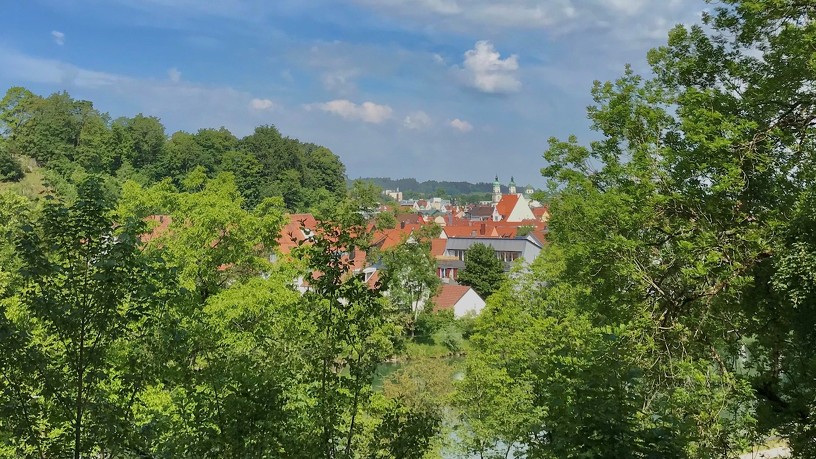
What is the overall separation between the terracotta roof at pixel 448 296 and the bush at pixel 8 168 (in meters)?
49.1

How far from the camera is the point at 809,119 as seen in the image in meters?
9.00

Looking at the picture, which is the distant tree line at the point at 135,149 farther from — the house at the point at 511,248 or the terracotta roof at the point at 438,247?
the house at the point at 511,248

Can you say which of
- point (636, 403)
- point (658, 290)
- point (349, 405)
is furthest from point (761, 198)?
point (349, 405)

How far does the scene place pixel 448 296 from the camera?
4519 centimetres

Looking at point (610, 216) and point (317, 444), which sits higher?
point (610, 216)

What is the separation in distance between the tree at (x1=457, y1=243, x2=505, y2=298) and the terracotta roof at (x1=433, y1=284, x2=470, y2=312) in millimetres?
1997

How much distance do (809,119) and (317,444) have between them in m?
8.47

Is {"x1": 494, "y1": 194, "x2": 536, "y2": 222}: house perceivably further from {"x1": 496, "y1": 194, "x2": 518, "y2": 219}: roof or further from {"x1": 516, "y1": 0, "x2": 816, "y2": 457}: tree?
{"x1": 516, "y1": 0, "x2": 816, "y2": 457}: tree

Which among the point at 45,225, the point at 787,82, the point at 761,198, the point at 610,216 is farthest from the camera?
the point at 610,216

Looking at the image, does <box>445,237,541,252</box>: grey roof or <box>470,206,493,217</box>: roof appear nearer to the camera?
<box>445,237,541,252</box>: grey roof

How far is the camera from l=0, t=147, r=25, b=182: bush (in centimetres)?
6344

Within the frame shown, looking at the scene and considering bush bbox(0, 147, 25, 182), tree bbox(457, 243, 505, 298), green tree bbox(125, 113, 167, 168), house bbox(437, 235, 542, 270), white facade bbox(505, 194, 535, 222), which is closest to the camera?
tree bbox(457, 243, 505, 298)

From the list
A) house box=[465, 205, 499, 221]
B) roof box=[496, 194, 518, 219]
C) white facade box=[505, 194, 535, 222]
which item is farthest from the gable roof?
house box=[465, 205, 499, 221]

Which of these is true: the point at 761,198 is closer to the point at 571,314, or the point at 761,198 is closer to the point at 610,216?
Answer: the point at 610,216
